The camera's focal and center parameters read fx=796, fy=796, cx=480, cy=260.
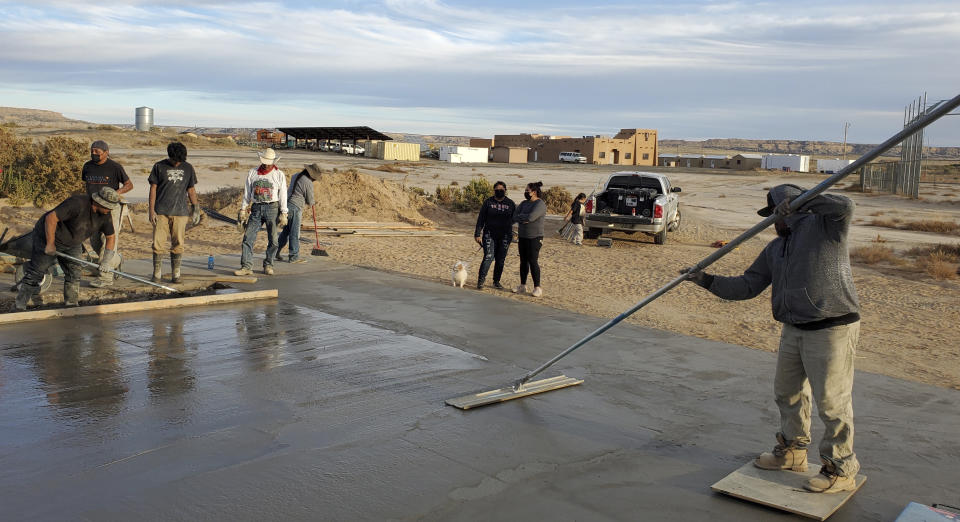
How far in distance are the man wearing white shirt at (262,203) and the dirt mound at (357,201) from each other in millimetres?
10548

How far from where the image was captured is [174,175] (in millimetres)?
10273

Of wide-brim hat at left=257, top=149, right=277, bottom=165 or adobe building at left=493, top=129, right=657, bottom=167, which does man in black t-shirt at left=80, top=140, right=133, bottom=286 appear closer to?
wide-brim hat at left=257, top=149, right=277, bottom=165

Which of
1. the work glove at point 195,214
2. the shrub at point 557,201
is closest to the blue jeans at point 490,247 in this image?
the work glove at point 195,214

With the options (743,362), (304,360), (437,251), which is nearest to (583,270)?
(437,251)

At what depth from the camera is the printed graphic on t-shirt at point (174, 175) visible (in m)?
10.2

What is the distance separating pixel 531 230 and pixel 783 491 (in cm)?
775

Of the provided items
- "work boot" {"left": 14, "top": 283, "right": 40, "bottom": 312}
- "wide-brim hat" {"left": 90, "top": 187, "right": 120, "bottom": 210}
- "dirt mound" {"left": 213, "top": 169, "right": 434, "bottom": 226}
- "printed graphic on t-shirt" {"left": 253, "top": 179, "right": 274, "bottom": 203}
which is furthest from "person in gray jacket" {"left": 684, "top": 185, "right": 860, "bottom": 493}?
"dirt mound" {"left": 213, "top": 169, "right": 434, "bottom": 226}

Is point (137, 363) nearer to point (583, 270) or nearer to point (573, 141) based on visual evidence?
point (583, 270)

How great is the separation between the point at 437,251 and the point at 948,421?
12656 millimetres

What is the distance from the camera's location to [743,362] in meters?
7.92

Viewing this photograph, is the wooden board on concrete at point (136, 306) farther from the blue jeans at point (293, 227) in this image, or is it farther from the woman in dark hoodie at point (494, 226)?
the woman in dark hoodie at point (494, 226)

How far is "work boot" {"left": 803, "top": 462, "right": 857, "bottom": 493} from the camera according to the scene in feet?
15.0

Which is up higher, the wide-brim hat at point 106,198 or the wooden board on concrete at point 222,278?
the wide-brim hat at point 106,198

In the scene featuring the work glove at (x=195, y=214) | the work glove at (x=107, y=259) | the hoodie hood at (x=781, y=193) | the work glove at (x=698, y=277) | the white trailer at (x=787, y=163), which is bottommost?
the work glove at (x=107, y=259)
